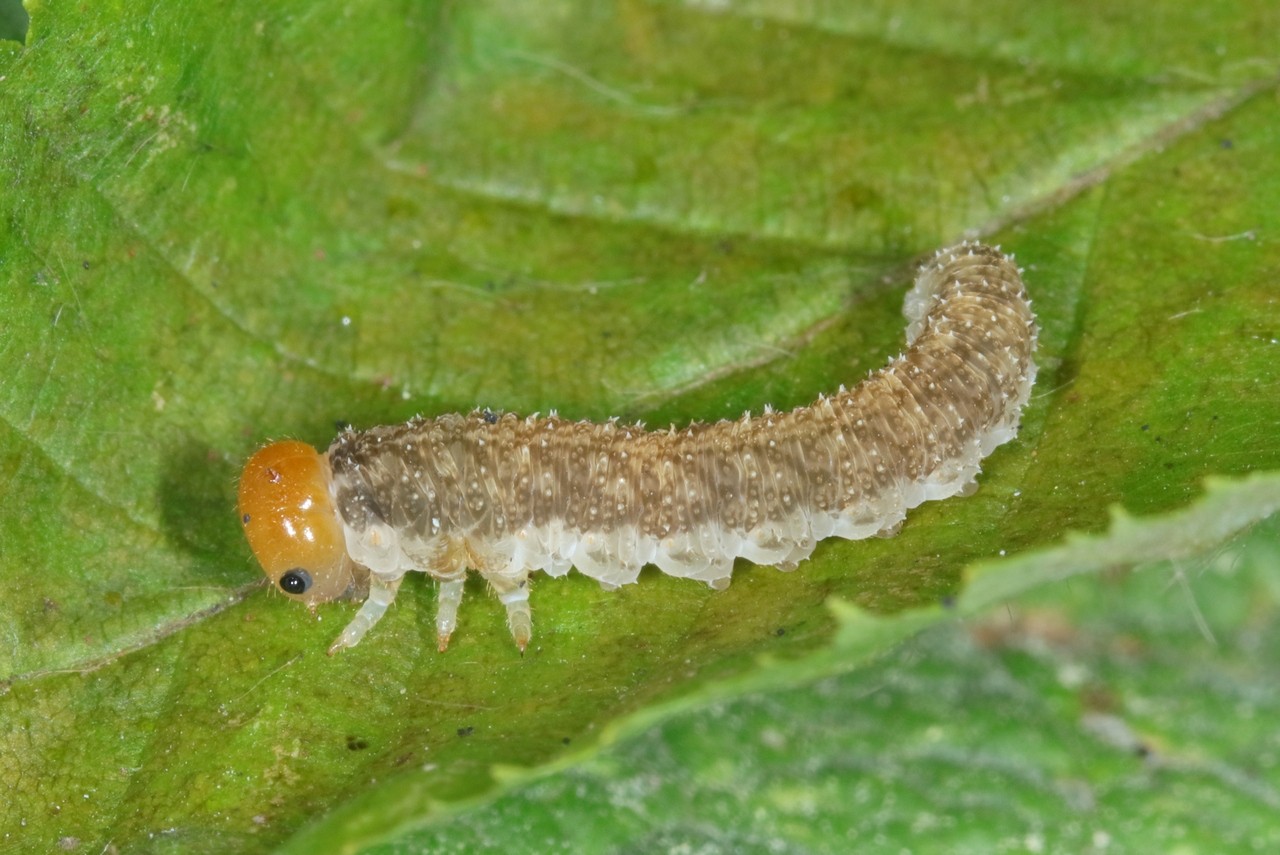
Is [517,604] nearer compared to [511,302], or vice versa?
[517,604]

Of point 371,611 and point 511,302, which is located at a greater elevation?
point 511,302

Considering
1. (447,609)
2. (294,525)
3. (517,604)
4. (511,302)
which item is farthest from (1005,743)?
(511,302)

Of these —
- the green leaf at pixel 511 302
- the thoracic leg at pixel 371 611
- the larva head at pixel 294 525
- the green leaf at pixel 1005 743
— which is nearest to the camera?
the green leaf at pixel 1005 743

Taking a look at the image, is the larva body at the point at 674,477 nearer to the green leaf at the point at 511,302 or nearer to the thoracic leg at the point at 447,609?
the thoracic leg at the point at 447,609

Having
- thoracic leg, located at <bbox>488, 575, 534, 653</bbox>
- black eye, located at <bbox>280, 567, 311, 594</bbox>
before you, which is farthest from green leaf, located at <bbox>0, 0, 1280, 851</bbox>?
black eye, located at <bbox>280, 567, 311, 594</bbox>

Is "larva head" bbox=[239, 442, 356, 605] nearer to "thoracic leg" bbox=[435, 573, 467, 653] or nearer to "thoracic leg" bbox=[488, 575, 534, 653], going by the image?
"thoracic leg" bbox=[435, 573, 467, 653]

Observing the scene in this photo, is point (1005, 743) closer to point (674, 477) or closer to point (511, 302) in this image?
point (674, 477)

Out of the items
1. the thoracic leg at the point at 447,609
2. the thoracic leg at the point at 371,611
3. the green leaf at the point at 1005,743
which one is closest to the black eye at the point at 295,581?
the thoracic leg at the point at 371,611
